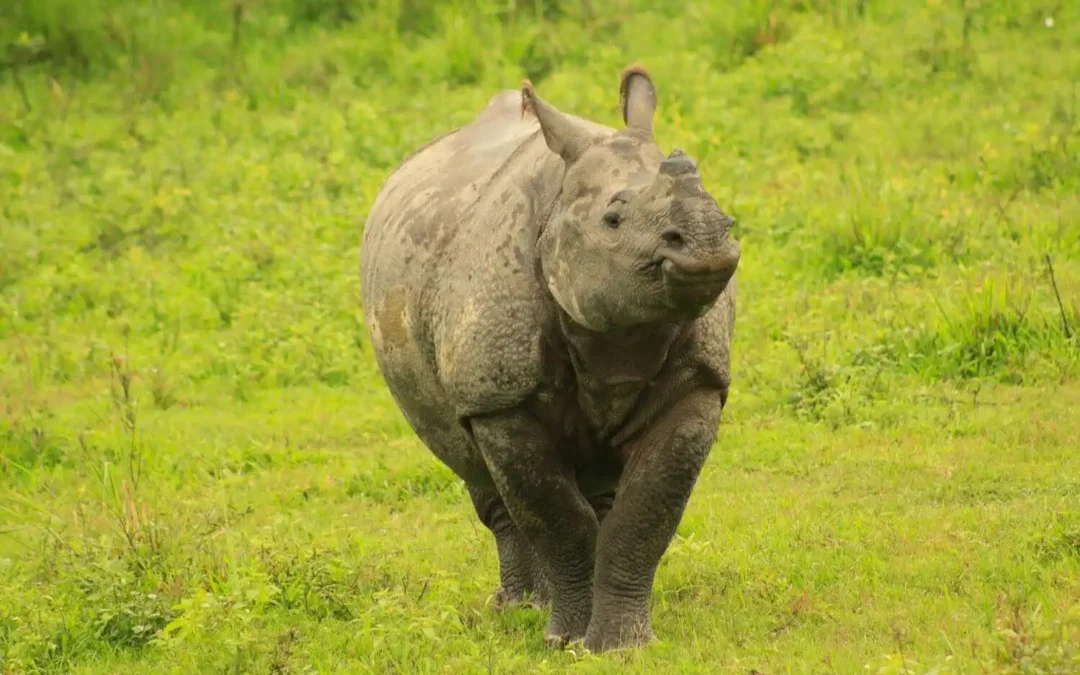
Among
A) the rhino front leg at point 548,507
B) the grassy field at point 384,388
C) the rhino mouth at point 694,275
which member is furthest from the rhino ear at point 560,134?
→ the grassy field at point 384,388

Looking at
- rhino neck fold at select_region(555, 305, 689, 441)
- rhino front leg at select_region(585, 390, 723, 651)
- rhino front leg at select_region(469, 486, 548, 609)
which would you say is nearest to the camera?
rhino neck fold at select_region(555, 305, 689, 441)

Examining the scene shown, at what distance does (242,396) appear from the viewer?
442 inches

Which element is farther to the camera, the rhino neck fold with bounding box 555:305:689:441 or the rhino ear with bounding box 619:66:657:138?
the rhino ear with bounding box 619:66:657:138

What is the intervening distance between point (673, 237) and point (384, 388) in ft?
19.6

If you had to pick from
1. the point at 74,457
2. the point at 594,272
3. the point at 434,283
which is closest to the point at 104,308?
the point at 74,457

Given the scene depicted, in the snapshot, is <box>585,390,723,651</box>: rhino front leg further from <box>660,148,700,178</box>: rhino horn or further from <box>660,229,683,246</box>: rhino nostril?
<box>660,148,700,178</box>: rhino horn

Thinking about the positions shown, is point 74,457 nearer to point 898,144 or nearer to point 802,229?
point 802,229

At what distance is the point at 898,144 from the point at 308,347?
4604mm

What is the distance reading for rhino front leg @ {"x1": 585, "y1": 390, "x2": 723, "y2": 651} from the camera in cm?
605

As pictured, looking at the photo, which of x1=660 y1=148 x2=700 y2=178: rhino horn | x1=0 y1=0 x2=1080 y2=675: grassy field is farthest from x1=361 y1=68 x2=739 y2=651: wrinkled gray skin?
x1=0 y1=0 x2=1080 y2=675: grassy field

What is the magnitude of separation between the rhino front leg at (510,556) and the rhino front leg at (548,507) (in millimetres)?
688

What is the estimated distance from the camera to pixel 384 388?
11.2m

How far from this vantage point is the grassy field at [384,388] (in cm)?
670

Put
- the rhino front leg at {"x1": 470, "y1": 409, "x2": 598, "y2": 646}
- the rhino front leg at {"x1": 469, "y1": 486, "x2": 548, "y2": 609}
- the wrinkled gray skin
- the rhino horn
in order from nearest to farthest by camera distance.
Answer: the rhino horn, the wrinkled gray skin, the rhino front leg at {"x1": 470, "y1": 409, "x2": 598, "y2": 646}, the rhino front leg at {"x1": 469, "y1": 486, "x2": 548, "y2": 609}
